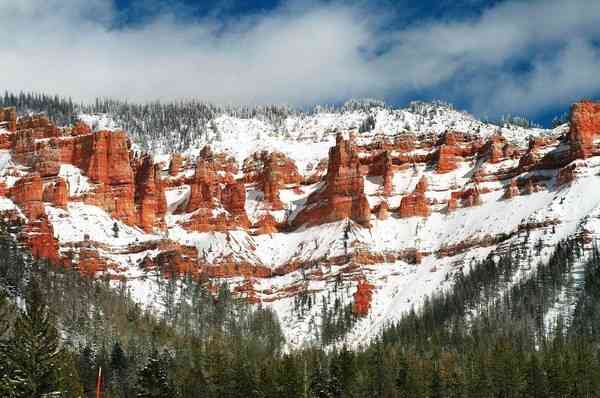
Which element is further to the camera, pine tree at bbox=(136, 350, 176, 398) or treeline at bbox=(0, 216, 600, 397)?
treeline at bbox=(0, 216, 600, 397)

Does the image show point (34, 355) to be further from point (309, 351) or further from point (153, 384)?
point (309, 351)

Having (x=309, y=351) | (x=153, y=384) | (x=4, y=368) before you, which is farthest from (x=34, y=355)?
(x=309, y=351)

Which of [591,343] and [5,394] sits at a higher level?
[5,394]

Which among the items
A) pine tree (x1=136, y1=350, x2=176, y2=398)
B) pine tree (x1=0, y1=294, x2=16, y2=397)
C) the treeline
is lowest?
the treeline

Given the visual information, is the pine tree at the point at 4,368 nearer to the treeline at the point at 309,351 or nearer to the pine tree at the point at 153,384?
the treeline at the point at 309,351

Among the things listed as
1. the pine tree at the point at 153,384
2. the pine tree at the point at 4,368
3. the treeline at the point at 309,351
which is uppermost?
the pine tree at the point at 4,368

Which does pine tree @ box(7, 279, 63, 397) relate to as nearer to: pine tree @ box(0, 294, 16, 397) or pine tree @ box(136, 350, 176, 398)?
pine tree @ box(0, 294, 16, 397)

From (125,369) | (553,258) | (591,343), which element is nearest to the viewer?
(125,369)

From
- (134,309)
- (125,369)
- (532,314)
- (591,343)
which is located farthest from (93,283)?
(591,343)

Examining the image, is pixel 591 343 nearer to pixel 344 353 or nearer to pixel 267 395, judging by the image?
pixel 344 353

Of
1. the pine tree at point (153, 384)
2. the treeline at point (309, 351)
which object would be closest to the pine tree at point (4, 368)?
the treeline at point (309, 351)

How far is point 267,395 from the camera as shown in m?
106

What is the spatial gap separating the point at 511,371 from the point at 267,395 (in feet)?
98.2

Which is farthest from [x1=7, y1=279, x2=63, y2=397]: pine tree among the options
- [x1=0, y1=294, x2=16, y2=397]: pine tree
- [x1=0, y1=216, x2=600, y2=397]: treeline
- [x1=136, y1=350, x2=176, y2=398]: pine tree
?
[x1=136, y1=350, x2=176, y2=398]: pine tree
